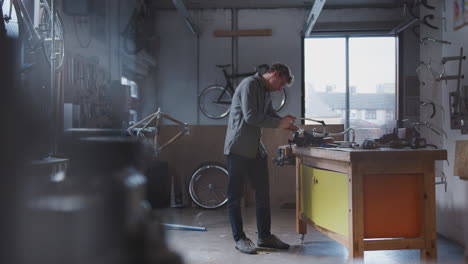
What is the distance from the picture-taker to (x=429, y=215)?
254 centimetres

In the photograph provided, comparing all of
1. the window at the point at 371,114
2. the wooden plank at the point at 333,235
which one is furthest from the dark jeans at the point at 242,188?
the window at the point at 371,114

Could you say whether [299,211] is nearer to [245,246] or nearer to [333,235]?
[245,246]

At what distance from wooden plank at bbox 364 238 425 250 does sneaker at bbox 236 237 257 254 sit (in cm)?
100

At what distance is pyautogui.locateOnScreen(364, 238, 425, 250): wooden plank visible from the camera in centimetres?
255

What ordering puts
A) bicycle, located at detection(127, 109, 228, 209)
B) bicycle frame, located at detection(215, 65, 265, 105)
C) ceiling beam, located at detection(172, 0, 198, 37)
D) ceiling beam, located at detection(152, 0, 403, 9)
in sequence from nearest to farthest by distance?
bicycle, located at detection(127, 109, 228, 209) → ceiling beam, located at detection(172, 0, 198, 37) → ceiling beam, located at detection(152, 0, 403, 9) → bicycle frame, located at detection(215, 65, 265, 105)

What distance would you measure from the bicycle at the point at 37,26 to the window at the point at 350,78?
18.0 ft

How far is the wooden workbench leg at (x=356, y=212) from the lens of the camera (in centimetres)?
251

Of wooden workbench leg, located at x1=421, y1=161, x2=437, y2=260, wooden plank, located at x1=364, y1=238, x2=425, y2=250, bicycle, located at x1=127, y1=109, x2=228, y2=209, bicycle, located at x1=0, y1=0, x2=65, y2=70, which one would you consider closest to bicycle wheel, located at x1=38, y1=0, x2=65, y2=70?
bicycle, located at x1=0, y1=0, x2=65, y2=70

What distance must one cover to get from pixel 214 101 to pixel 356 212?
571cm

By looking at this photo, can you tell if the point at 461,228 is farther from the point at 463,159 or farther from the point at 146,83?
the point at 146,83

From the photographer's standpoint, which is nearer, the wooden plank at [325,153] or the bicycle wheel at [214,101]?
the wooden plank at [325,153]

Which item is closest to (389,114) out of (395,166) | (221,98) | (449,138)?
(221,98)

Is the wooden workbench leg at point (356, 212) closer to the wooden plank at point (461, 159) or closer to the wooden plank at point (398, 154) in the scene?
the wooden plank at point (398, 154)

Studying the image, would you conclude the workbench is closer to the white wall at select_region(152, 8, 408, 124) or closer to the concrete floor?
the concrete floor
